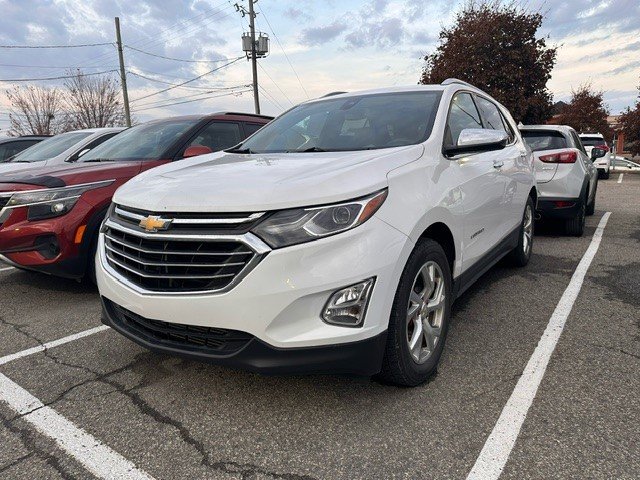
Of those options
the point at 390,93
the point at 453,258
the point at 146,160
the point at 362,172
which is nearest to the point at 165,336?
the point at 362,172

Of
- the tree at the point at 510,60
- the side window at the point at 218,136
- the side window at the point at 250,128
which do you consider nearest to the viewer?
the side window at the point at 218,136

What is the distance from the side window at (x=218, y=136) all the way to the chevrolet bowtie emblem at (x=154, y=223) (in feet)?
9.20

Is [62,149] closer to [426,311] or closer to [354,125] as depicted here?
[354,125]

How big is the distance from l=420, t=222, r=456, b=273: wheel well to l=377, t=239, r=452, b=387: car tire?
0.29 feet

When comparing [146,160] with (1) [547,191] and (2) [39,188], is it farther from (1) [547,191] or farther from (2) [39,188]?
(1) [547,191]

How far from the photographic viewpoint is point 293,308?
2.13 metres

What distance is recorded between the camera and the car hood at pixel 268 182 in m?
2.22

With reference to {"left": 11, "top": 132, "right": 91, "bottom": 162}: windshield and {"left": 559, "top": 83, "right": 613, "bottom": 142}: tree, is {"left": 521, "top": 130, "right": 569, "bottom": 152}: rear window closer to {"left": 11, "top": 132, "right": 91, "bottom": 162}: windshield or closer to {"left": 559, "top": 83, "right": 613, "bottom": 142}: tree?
{"left": 11, "top": 132, "right": 91, "bottom": 162}: windshield

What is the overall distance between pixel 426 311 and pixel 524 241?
2796mm

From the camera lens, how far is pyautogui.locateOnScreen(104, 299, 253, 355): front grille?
2242 mm

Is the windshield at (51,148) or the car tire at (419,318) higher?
the windshield at (51,148)

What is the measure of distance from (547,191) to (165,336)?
5742mm

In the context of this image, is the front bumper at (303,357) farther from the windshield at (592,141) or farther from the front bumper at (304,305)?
the windshield at (592,141)

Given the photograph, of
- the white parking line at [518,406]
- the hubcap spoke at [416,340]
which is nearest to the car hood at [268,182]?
the hubcap spoke at [416,340]
